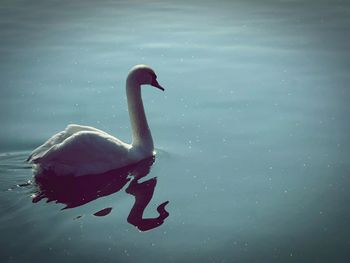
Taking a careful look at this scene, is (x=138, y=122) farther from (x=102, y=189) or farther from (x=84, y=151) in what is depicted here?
(x=102, y=189)

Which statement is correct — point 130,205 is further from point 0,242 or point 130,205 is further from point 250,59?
point 250,59

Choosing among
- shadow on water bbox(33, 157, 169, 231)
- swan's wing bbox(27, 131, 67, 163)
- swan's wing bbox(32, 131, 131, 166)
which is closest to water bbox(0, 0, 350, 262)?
shadow on water bbox(33, 157, 169, 231)

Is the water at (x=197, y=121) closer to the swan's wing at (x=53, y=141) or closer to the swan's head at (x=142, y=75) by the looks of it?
the swan's wing at (x=53, y=141)

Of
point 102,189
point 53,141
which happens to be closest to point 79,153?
point 53,141

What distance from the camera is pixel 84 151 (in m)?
7.84

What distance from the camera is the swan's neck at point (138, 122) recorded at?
28.2 feet

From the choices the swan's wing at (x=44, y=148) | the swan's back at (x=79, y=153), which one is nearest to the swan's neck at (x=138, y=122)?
the swan's back at (x=79, y=153)

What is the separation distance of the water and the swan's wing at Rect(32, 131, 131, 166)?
44cm

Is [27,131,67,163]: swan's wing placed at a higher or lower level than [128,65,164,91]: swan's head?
lower

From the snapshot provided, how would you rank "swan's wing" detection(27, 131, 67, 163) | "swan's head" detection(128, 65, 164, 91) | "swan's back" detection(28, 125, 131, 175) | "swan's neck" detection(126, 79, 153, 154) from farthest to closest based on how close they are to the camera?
"swan's head" detection(128, 65, 164, 91)
"swan's neck" detection(126, 79, 153, 154)
"swan's wing" detection(27, 131, 67, 163)
"swan's back" detection(28, 125, 131, 175)

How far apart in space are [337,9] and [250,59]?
183 inches

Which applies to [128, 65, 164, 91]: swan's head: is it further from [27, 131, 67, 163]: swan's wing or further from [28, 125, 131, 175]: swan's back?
[27, 131, 67, 163]: swan's wing

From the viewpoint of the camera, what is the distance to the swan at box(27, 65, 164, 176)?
7.68 meters

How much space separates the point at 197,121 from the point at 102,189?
96.9 inches
